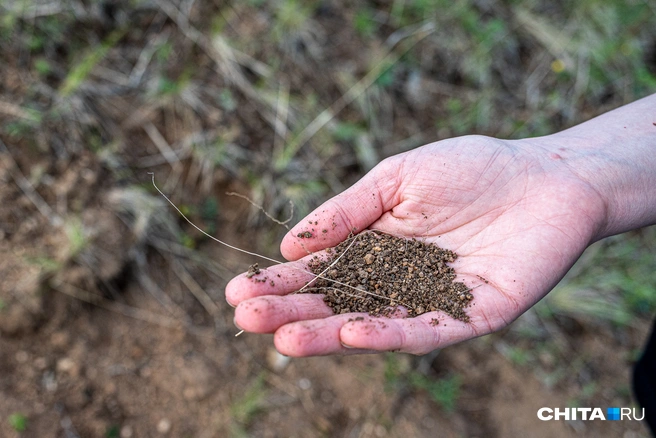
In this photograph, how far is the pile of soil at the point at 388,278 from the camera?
5.93 ft

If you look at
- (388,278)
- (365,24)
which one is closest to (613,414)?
(388,278)

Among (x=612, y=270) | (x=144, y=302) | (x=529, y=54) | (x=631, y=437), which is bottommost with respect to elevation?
(x=631, y=437)

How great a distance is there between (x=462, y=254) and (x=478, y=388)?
57.1 inches

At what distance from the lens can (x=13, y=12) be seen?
3105mm

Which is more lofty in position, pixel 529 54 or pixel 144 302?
pixel 529 54

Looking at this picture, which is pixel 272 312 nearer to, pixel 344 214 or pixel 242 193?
pixel 344 214

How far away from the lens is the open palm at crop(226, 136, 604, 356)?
1.59 m

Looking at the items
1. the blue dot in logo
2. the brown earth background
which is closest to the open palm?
the brown earth background

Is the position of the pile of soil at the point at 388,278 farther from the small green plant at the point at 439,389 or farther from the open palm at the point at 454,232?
the small green plant at the point at 439,389

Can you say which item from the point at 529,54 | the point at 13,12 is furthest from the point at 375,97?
the point at 13,12

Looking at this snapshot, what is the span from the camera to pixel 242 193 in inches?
125

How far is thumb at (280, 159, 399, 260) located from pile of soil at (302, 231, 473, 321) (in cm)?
6

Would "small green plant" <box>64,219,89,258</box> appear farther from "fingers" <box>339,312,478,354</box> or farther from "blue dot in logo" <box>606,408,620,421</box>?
"blue dot in logo" <box>606,408,620,421</box>

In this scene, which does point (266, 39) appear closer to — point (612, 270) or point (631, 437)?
point (612, 270)
